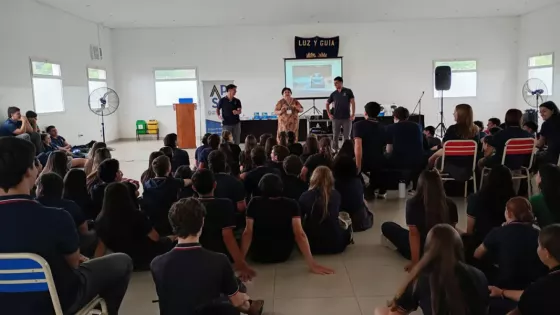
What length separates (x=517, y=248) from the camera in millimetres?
2547

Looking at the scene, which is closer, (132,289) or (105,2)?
(132,289)

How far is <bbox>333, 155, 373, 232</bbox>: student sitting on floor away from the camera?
446cm

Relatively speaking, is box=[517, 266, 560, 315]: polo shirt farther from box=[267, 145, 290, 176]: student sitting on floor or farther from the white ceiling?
the white ceiling

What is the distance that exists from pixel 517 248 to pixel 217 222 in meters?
1.93

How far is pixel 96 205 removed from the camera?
156 inches

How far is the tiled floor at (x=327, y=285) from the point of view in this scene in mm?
3104

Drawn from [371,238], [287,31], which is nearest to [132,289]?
[371,238]

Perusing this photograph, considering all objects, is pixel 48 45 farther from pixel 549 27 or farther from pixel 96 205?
pixel 549 27

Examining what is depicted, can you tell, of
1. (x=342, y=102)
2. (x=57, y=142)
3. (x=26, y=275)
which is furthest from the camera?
(x=342, y=102)

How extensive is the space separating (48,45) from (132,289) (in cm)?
930

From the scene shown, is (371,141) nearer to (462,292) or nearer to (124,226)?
(124,226)

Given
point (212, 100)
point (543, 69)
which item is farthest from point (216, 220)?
point (543, 69)

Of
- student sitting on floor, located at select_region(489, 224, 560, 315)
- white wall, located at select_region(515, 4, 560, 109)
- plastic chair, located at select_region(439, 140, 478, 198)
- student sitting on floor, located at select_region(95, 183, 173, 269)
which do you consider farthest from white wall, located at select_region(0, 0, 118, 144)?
white wall, located at select_region(515, 4, 560, 109)

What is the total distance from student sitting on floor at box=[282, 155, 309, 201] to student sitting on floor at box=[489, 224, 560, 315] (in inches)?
95.6
